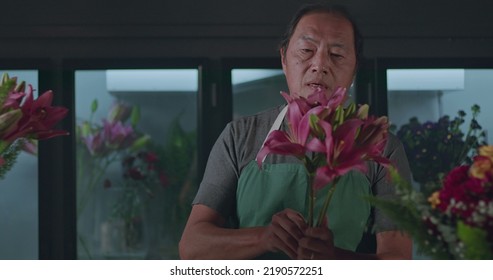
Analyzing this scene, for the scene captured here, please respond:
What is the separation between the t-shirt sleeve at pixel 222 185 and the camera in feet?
3.82

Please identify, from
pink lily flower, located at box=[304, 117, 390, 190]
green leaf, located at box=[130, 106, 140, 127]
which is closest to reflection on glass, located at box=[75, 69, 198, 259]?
green leaf, located at box=[130, 106, 140, 127]

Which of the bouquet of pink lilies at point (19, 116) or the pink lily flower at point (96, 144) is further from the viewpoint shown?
the pink lily flower at point (96, 144)

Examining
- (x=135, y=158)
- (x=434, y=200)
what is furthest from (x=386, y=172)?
(x=135, y=158)

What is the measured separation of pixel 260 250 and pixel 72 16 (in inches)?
25.9

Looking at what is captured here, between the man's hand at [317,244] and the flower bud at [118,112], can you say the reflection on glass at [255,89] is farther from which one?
the man's hand at [317,244]

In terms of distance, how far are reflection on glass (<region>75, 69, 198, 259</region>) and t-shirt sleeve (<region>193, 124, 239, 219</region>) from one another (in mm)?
453

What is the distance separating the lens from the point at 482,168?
2.57 feet

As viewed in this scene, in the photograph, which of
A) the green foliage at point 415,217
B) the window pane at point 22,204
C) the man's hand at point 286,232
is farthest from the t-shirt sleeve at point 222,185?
the window pane at point 22,204

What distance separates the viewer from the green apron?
1.12 meters

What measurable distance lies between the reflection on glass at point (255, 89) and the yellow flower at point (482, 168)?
2.69ft

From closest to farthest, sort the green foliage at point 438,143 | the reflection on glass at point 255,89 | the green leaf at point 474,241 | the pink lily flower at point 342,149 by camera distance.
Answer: the green leaf at point 474,241, the pink lily flower at point 342,149, the green foliage at point 438,143, the reflection on glass at point 255,89

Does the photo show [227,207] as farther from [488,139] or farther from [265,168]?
[488,139]

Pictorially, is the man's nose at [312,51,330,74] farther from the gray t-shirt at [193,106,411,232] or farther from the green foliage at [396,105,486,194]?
the green foliage at [396,105,486,194]
